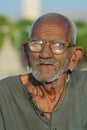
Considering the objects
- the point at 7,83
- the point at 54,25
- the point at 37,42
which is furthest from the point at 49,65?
the point at 7,83

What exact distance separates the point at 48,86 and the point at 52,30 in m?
0.42

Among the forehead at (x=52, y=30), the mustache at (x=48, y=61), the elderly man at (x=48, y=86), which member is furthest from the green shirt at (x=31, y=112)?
the forehead at (x=52, y=30)

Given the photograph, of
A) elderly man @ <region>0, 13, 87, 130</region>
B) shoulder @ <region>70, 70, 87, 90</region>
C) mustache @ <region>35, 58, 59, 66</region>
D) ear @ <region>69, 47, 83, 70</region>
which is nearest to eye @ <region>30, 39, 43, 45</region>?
elderly man @ <region>0, 13, 87, 130</region>

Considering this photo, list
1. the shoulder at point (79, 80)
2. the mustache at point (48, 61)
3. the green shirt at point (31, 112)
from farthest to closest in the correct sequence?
the shoulder at point (79, 80)
the green shirt at point (31, 112)
the mustache at point (48, 61)

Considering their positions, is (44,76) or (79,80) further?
(79,80)

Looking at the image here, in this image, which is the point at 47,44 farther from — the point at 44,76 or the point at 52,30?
the point at 44,76

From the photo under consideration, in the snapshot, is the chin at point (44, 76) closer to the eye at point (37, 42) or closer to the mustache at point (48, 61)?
the mustache at point (48, 61)

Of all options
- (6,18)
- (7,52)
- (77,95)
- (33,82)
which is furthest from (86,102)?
(6,18)

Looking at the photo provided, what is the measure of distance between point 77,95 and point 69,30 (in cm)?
48

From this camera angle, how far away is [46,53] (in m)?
4.15

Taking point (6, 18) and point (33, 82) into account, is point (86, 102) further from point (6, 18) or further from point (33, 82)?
point (6, 18)

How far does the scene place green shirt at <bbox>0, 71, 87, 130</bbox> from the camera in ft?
14.1

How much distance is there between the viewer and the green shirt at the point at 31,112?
4.30m

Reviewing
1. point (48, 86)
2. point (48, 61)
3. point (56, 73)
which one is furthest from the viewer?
point (48, 86)
